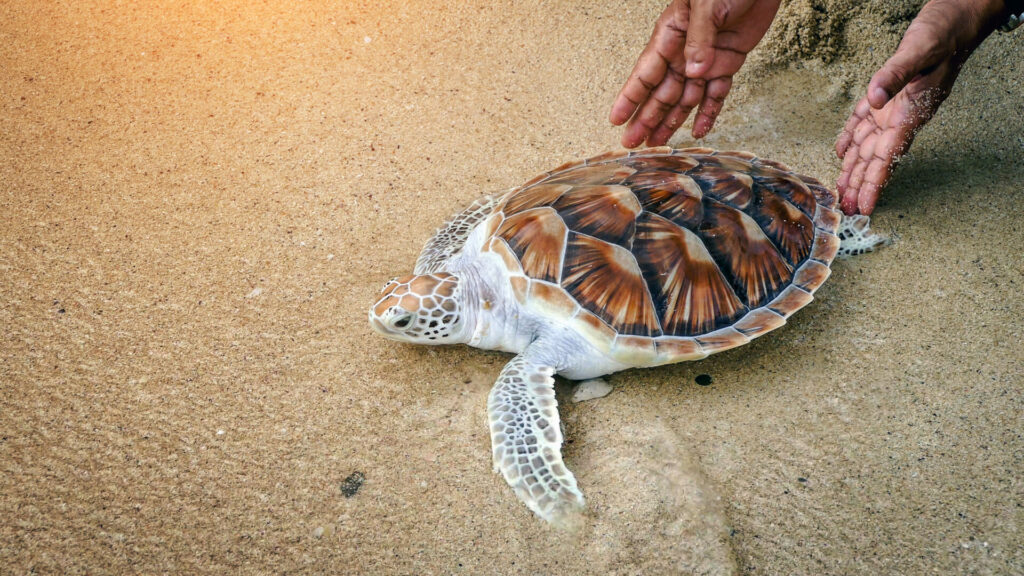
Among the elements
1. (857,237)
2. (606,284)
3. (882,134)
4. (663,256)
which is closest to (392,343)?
(606,284)

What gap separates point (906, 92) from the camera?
2021 mm

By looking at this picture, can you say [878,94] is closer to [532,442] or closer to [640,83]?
[640,83]

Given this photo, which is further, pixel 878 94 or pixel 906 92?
pixel 906 92

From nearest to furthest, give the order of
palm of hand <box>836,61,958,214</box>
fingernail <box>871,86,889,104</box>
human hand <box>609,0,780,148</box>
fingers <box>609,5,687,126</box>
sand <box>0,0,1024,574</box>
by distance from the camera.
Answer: sand <box>0,0,1024,574</box>, fingernail <box>871,86,889,104</box>, palm of hand <box>836,61,958,214</box>, human hand <box>609,0,780,148</box>, fingers <box>609,5,687,126</box>

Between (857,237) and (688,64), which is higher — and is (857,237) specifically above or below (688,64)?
below

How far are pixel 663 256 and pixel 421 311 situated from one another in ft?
2.26

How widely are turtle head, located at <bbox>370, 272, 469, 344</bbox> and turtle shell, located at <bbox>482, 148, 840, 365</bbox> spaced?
7.1 inches

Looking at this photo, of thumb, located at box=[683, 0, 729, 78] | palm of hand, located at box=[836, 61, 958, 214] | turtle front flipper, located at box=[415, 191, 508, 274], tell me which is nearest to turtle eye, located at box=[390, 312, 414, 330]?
turtle front flipper, located at box=[415, 191, 508, 274]

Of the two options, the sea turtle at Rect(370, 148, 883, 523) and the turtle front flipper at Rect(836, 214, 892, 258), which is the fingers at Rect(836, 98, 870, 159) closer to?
the turtle front flipper at Rect(836, 214, 892, 258)

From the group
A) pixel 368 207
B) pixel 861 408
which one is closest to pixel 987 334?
pixel 861 408

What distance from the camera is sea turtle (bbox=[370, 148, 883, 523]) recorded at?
169 centimetres

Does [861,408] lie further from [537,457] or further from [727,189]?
[537,457]

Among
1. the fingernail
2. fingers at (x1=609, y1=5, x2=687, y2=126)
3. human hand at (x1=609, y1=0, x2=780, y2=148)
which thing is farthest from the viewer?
fingers at (x1=609, y1=5, x2=687, y2=126)

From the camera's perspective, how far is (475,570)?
1.42 m
